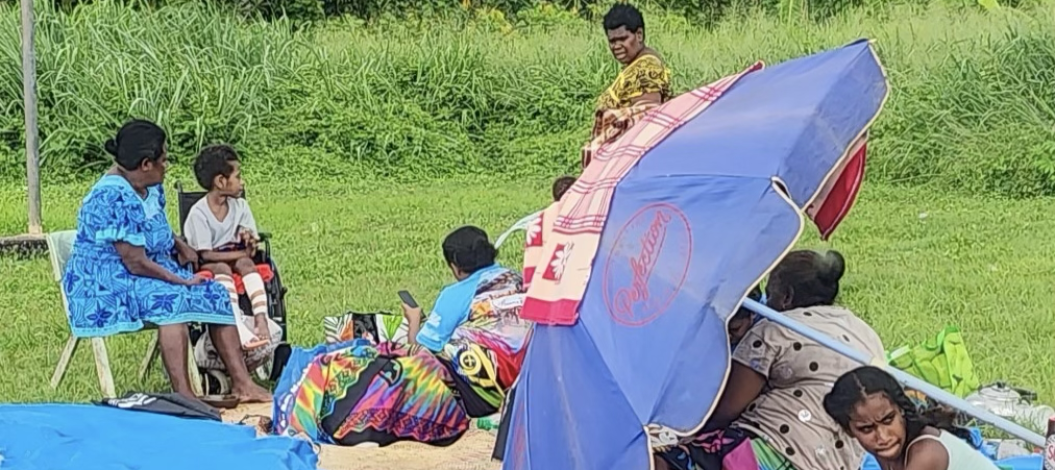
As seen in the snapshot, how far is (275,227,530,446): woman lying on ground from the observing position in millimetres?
6238

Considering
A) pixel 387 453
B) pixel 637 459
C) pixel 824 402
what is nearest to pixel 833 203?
pixel 824 402

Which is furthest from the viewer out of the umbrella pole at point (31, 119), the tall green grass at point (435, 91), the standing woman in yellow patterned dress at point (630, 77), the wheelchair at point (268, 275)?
the tall green grass at point (435, 91)

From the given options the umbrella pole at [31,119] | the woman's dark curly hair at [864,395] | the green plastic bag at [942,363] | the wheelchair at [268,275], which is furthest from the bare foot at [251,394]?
the umbrella pole at [31,119]

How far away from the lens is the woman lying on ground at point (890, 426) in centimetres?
401

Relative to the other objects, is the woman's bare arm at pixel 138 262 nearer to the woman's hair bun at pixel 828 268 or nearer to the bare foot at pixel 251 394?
the bare foot at pixel 251 394

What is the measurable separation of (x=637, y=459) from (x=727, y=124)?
35.1 inches

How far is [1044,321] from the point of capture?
8.30 meters

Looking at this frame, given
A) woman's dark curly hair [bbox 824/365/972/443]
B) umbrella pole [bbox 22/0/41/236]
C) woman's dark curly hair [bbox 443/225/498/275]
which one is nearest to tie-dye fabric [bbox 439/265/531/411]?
woman's dark curly hair [bbox 443/225/498/275]

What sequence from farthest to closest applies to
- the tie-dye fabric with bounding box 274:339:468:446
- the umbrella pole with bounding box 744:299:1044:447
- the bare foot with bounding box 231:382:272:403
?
the bare foot with bounding box 231:382:272:403 → the tie-dye fabric with bounding box 274:339:468:446 → the umbrella pole with bounding box 744:299:1044:447

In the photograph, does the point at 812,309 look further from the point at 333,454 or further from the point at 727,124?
the point at 333,454

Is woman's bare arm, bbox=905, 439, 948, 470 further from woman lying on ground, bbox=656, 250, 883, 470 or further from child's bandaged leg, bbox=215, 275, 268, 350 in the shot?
child's bandaged leg, bbox=215, 275, 268, 350

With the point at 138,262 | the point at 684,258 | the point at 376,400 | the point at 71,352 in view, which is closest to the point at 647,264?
Result: the point at 684,258

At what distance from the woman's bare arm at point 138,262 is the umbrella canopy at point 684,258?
3.34m

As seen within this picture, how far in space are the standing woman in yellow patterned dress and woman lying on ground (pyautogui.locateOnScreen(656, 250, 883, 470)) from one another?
152 inches
